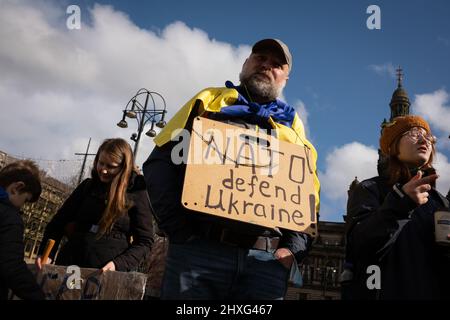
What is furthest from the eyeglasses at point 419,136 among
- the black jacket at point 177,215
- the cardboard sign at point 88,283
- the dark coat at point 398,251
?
the cardboard sign at point 88,283

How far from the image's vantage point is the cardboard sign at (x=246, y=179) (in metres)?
2.23

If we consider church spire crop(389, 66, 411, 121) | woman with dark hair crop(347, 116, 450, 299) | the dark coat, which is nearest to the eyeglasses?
woman with dark hair crop(347, 116, 450, 299)

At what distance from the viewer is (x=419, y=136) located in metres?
2.89

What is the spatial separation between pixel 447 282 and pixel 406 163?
892mm

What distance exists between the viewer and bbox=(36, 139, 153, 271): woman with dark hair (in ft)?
10.2

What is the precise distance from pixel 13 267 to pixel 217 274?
4.56 feet

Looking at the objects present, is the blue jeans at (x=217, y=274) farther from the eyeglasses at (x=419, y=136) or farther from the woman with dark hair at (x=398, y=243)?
the eyeglasses at (x=419, y=136)

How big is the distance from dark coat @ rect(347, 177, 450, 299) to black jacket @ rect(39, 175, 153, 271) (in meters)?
1.69

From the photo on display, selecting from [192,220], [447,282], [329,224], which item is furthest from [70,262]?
[329,224]

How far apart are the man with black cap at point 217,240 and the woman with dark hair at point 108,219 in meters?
0.99

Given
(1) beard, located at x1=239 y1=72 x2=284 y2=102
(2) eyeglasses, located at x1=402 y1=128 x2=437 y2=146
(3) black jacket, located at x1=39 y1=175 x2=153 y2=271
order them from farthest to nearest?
(3) black jacket, located at x1=39 y1=175 x2=153 y2=271 → (2) eyeglasses, located at x1=402 y1=128 x2=437 y2=146 → (1) beard, located at x1=239 y1=72 x2=284 y2=102

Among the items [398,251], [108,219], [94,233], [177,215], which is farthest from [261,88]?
[94,233]

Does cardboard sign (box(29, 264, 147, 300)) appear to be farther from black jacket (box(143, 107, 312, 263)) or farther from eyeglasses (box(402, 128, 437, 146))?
eyeglasses (box(402, 128, 437, 146))
